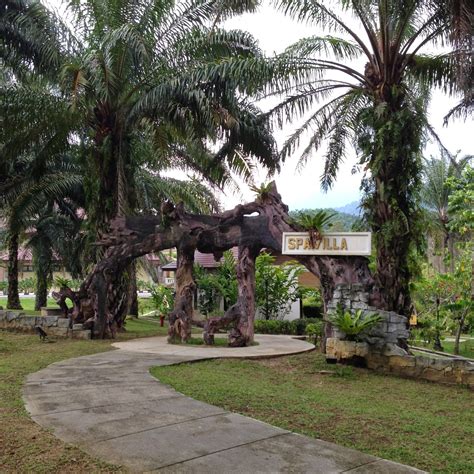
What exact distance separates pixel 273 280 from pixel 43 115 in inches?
386

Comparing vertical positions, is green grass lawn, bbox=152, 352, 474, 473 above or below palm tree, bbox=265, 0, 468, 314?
below

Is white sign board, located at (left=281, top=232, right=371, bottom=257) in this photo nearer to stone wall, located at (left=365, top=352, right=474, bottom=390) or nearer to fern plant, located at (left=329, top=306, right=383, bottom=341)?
fern plant, located at (left=329, top=306, right=383, bottom=341)

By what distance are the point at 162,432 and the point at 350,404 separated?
9.15 feet

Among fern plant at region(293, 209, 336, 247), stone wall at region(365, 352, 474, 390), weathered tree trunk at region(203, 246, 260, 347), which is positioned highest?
fern plant at region(293, 209, 336, 247)

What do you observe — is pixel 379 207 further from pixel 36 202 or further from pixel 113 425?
pixel 36 202

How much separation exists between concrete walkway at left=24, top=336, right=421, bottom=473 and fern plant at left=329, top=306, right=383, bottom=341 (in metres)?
3.46

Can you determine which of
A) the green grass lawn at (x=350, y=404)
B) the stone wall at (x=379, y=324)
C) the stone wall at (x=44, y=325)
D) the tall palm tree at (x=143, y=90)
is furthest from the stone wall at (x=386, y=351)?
the stone wall at (x=44, y=325)

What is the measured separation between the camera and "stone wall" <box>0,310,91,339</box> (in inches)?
555

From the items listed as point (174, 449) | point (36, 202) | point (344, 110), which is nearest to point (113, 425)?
point (174, 449)

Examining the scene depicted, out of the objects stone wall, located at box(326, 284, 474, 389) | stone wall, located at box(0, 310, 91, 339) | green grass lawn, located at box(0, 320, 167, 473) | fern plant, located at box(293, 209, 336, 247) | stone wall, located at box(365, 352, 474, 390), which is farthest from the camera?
stone wall, located at box(0, 310, 91, 339)

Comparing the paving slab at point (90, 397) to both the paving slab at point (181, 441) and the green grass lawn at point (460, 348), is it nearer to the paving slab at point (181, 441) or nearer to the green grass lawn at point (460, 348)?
the paving slab at point (181, 441)

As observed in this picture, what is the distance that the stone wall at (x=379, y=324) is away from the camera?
9.52 metres

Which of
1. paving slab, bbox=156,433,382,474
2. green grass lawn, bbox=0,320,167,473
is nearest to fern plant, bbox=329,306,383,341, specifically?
paving slab, bbox=156,433,382,474

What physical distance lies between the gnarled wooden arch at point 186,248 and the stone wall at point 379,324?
4.52 feet
